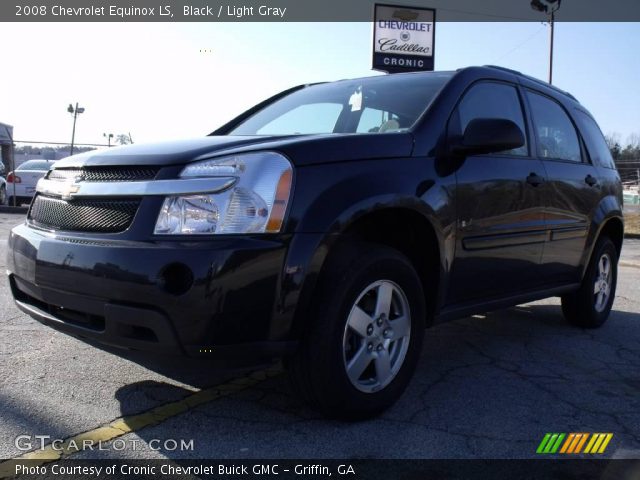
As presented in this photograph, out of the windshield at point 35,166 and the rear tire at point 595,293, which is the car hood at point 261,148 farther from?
the windshield at point 35,166

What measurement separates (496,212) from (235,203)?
5.94 feet

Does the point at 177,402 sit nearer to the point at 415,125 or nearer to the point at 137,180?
the point at 137,180

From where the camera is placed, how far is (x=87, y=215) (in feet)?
8.99

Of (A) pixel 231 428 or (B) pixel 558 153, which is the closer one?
(A) pixel 231 428

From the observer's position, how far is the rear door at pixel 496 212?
346cm

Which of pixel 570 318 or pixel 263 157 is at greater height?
pixel 263 157

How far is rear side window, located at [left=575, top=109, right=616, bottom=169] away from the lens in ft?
16.6

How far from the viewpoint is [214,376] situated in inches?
138

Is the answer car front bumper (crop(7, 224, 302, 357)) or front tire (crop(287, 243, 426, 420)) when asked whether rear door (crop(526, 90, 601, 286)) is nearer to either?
front tire (crop(287, 243, 426, 420))

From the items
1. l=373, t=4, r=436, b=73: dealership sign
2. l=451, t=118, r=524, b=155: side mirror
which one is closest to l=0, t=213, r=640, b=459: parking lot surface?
l=451, t=118, r=524, b=155: side mirror

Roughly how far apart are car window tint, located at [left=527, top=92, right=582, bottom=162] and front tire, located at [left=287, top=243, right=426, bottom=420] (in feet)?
6.14

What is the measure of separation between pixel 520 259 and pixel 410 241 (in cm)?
101

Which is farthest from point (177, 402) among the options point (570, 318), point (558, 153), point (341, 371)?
point (570, 318)

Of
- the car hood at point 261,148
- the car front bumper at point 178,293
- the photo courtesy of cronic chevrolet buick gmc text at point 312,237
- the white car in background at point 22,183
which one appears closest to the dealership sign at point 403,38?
the white car in background at point 22,183
